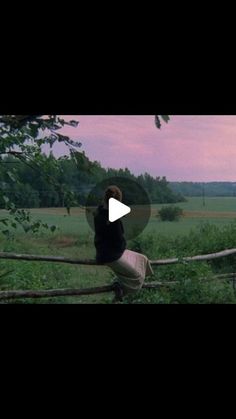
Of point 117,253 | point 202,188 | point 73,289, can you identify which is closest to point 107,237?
point 117,253

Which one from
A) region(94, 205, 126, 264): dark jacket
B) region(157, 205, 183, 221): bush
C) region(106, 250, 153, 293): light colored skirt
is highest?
region(157, 205, 183, 221): bush

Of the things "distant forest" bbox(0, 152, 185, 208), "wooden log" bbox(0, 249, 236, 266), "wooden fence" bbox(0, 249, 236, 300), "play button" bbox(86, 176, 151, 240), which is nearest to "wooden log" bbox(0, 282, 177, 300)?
"wooden fence" bbox(0, 249, 236, 300)

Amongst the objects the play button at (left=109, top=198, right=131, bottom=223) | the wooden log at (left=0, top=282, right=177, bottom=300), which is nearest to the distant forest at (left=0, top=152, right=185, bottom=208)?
the play button at (left=109, top=198, right=131, bottom=223)

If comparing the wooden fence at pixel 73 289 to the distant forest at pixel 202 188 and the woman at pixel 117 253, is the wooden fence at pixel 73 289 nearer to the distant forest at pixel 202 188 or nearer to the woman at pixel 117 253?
the woman at pixel 117 253

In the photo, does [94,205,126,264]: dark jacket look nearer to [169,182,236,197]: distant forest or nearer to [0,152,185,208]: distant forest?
[0,152,185,208]: distant forest

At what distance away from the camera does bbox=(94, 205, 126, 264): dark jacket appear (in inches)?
120

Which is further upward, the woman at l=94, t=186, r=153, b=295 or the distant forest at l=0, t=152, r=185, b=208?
the distant forest at l=0, t=152, r=185, b=208

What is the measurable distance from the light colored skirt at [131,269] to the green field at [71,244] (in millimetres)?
67

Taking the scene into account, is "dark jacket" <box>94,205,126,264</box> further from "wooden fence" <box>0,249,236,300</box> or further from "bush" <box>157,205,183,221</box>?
"bush" <box>157,205,183,221</box>

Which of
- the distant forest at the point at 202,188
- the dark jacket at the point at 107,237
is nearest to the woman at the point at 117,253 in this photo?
the dark jacket at the point at 107,237

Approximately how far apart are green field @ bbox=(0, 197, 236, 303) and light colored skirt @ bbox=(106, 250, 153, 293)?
0.07m

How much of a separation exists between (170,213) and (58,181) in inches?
24.4

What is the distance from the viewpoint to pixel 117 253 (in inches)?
120
